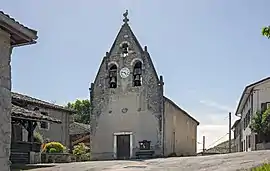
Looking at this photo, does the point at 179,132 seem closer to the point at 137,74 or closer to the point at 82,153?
the point at 137,74

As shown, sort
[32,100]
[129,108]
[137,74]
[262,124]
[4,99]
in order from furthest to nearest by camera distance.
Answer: [129,108]
[137,74]
[32,100]
[262,124]
[4,99]

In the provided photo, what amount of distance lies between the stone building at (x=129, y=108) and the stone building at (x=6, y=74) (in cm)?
2526

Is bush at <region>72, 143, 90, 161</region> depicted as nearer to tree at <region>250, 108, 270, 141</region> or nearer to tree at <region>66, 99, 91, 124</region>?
tree at <region>250, 108, 270, 141</region>

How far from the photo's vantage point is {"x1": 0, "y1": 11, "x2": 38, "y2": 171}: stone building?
8539mm

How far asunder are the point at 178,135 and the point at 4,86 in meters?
30.5

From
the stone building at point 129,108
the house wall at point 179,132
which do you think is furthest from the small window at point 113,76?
the house wall at point 179,132

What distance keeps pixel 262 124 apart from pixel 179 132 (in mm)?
9042

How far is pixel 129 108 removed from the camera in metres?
35.5

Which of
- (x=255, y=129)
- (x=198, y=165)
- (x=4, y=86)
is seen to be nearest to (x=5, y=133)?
(x=4, y=86)

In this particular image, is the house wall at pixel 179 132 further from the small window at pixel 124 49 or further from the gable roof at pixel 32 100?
the gable roof at pixel 32 100

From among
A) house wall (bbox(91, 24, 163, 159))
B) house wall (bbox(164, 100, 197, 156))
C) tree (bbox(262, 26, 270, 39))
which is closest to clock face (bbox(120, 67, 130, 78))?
house wall (bbox(91, 24, 163, 159))

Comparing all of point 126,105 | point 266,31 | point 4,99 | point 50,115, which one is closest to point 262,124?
point 126,105

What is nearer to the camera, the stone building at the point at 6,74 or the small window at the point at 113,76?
the stone building at the point at 6,74

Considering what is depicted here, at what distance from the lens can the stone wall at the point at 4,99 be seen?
8.57m
